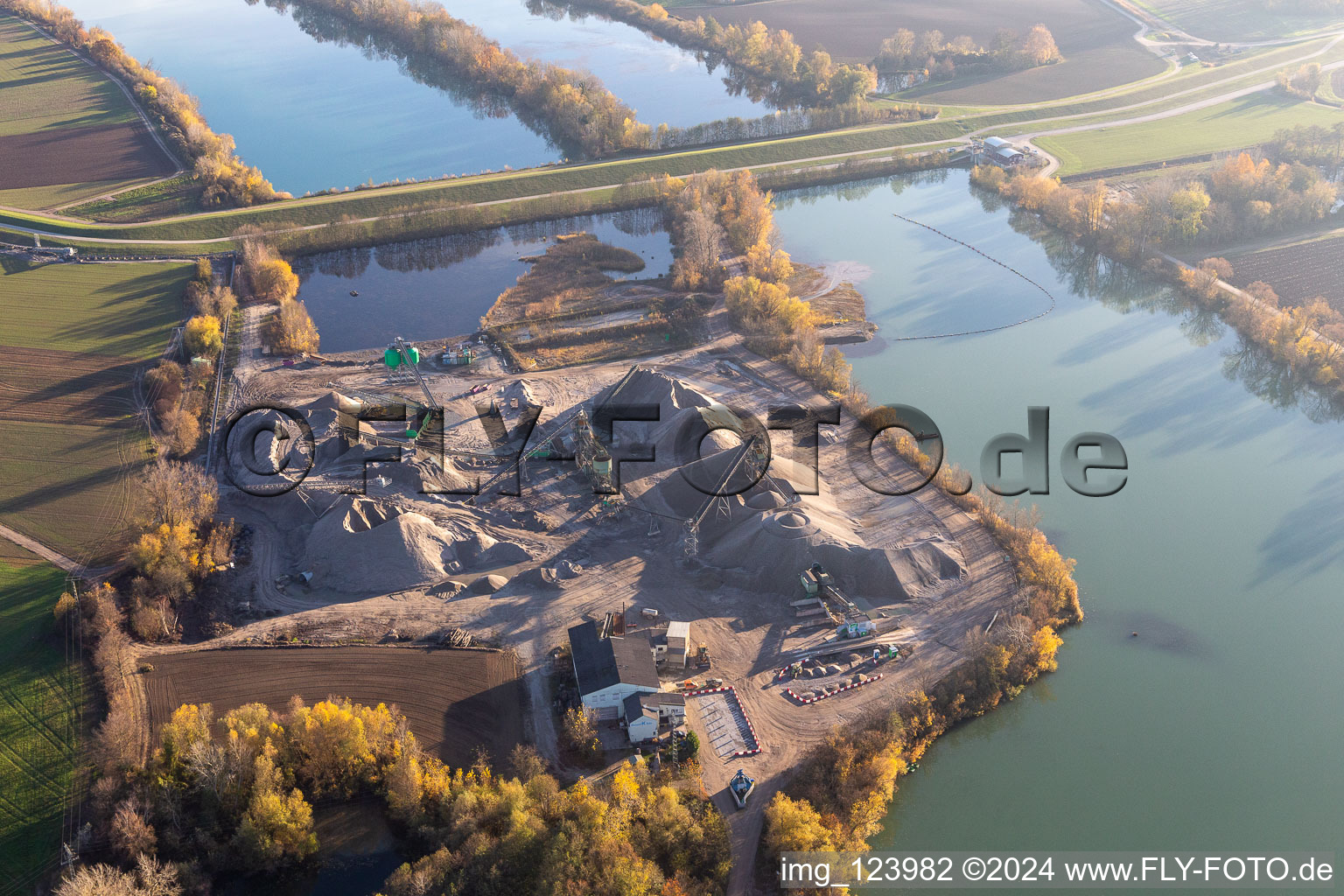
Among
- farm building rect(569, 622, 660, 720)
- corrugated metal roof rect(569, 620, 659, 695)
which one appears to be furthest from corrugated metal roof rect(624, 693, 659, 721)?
corrugated metal roof rect(569, 620, 659, 695)

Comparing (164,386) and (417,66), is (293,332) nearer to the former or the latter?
(164,386)

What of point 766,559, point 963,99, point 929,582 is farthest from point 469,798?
point 963,99

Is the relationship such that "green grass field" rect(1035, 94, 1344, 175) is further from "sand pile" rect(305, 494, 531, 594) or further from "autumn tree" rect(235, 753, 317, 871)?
"autumn tree" rect(235, 753, 317, 871)

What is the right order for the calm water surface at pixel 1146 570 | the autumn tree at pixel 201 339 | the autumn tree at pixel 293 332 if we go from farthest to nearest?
1. the autumn tree at pixel 293 332
2. the autumn tree at pixel 201 339
3. the calm water surface at pixel 1146 570

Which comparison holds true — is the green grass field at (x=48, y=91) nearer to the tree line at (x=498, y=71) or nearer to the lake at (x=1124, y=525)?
the tree line at (x=498, y=71)

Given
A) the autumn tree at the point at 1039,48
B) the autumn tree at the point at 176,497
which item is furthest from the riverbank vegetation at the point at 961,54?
the autumn tree at the point at 176,497

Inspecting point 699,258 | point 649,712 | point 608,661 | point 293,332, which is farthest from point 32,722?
point 699,258
